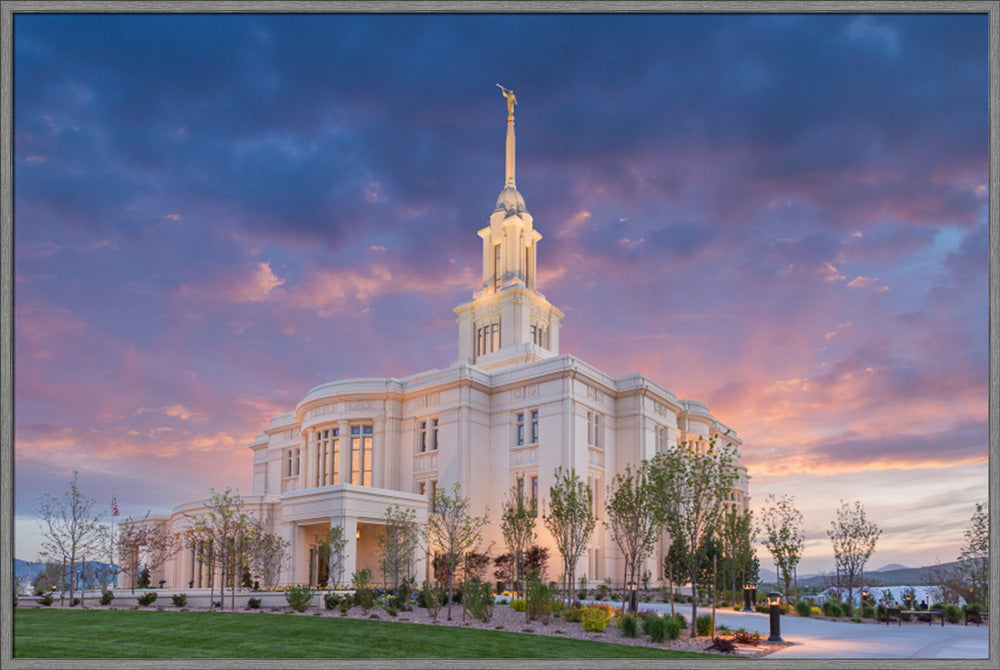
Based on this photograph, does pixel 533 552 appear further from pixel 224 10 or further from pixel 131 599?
pixel 224 10

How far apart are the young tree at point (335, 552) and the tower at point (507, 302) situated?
18.9 metres

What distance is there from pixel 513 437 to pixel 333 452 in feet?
36.2

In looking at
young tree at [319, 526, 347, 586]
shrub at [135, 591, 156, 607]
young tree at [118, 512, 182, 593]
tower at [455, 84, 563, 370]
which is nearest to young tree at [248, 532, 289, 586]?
young tree at [319, 526, 347, 586]

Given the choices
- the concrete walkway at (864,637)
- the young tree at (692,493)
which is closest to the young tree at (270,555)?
the concrete walkway at (864,637)

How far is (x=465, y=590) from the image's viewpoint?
2552cm

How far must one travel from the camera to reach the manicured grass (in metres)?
15.9

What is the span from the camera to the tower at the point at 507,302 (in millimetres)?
51062

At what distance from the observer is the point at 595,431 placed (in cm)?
4297

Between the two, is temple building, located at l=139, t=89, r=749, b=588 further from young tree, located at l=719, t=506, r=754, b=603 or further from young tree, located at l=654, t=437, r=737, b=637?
young tree, located at l=654, t=437, r=737, b=637

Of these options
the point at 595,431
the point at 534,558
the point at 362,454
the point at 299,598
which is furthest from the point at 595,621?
the point at 362,454

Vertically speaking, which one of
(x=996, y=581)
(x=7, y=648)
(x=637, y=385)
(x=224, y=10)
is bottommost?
(x=7, y=648)

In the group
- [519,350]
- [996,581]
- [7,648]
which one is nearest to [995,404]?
[996,581]

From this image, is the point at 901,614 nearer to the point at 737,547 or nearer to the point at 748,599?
the point at 748,599

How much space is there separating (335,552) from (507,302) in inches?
912
